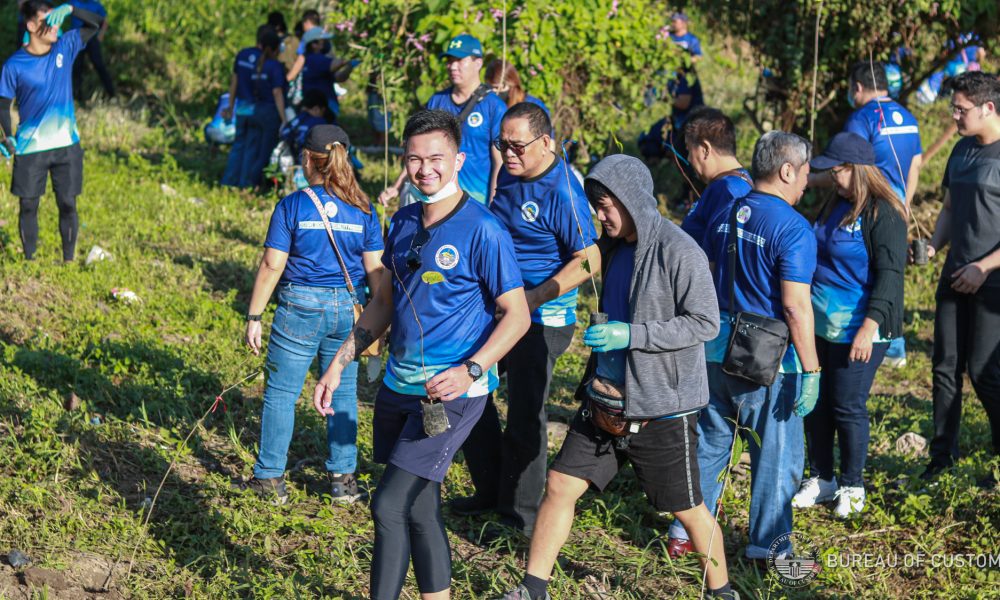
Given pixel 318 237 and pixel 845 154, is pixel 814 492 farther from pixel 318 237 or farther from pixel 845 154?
pixel 318 237

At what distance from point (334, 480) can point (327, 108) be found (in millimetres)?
5503

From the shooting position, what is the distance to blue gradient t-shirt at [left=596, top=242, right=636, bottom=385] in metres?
3.98

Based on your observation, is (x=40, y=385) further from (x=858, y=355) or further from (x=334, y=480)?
(x=858, y=355)

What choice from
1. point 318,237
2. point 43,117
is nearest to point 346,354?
point 318,237

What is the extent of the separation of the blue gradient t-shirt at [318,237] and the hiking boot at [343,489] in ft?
3.14

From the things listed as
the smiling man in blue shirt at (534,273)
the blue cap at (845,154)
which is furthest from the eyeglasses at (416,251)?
the blue cap at (845,154)

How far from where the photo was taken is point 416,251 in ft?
12.6

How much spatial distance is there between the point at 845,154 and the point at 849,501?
1676 millimetres

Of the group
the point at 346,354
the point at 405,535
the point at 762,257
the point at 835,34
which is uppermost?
the point at 835,34

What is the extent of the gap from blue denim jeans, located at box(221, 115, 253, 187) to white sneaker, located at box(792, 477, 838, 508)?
7216 mm

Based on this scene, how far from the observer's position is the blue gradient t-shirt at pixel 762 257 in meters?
4.29

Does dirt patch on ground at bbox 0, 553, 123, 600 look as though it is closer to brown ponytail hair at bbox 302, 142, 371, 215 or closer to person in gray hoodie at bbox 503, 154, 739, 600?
person in gray hoodie at bbox 503, 154, 739, 600

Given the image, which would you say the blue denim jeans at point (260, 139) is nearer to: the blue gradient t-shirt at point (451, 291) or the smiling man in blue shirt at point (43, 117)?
the smiling man in blue shirt at point (43, 117)

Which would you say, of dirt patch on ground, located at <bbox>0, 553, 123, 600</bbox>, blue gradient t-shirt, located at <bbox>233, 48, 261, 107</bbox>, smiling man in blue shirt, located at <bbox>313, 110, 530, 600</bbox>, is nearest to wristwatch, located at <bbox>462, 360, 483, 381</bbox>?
smiling man in blue shirt, located at <bbox>313, 110, 530, 600</bbox>
